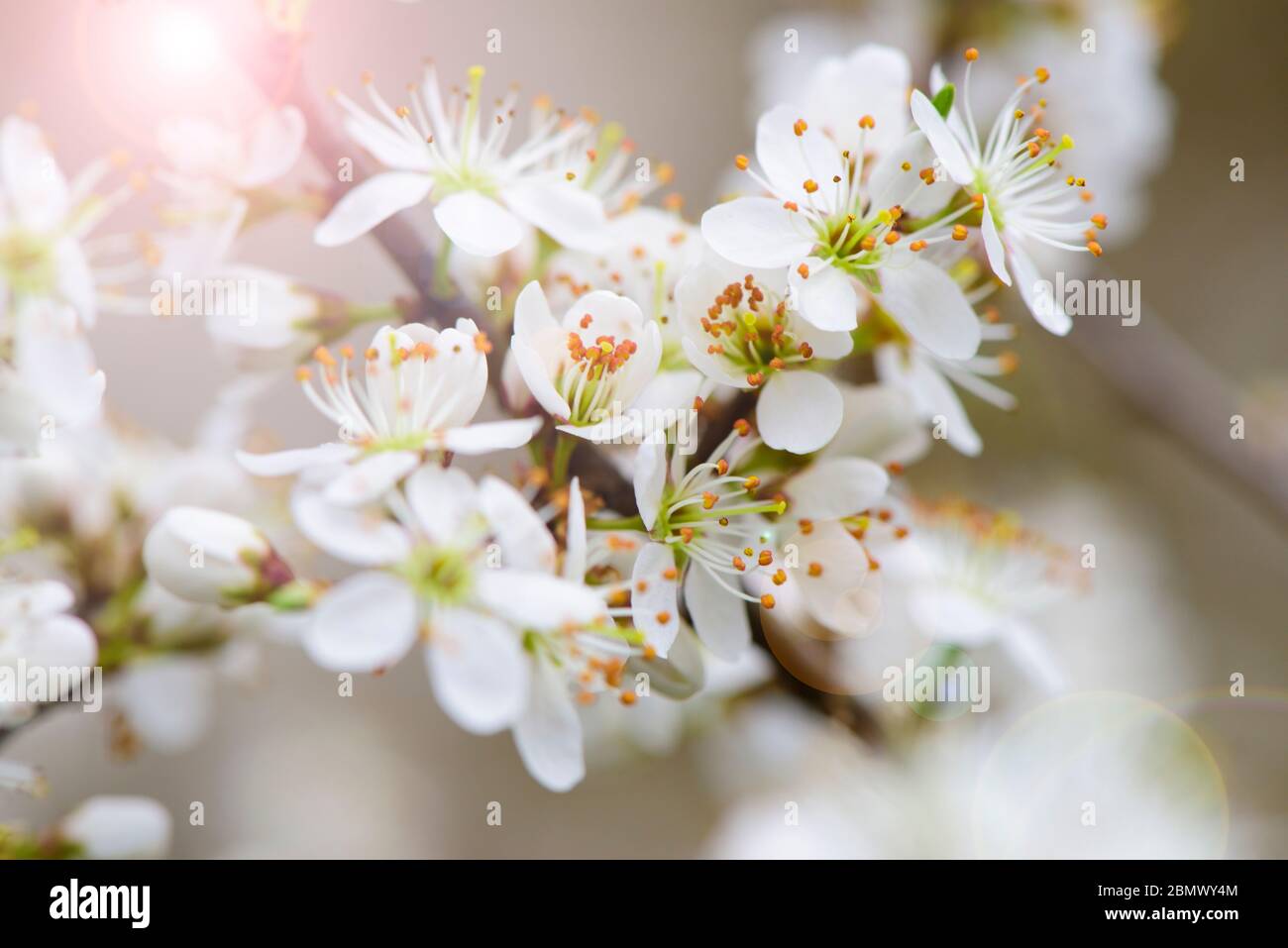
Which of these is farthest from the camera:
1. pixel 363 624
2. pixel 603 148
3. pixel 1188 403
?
pixel 1188 403

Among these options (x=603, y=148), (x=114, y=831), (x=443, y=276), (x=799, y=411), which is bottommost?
(x=114, y=831)

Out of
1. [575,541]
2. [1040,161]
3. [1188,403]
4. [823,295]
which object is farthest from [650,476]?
[1188,403]

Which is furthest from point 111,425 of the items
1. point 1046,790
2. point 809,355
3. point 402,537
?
point 1046,790

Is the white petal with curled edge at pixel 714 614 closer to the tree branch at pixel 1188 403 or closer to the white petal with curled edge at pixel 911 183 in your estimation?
the white petal with curled edge at pixel 911 183

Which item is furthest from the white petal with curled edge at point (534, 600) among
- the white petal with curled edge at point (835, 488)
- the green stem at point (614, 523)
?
the white petal with curled edge at point (835, 488)

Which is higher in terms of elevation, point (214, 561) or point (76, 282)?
point (76, 282)

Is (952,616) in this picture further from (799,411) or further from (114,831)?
(114,831)
